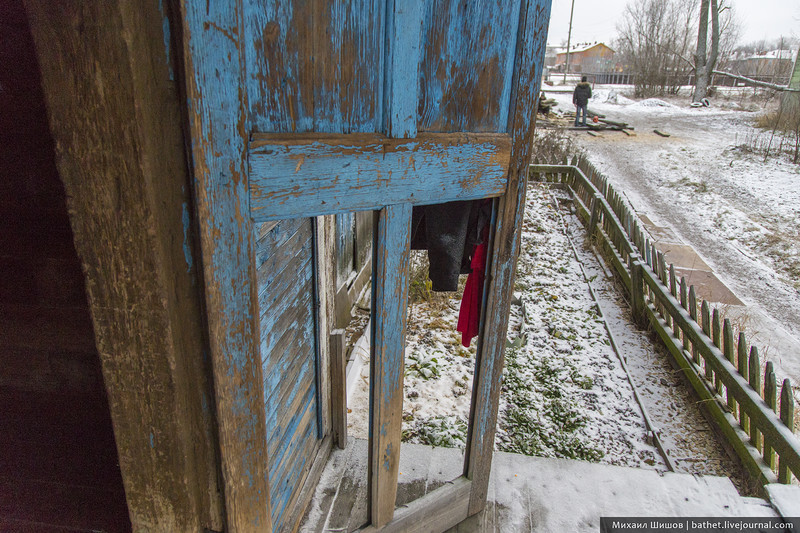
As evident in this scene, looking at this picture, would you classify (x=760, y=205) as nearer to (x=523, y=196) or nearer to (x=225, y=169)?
(x=523, y=196)

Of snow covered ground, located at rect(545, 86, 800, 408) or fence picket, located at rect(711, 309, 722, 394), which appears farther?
snow covered ground, located at rect(545, 86, 800, 408)

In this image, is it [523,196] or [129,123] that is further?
[523,196]

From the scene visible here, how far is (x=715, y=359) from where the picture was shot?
385 cm

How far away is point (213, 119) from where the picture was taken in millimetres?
975

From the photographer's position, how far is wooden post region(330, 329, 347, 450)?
2775 millimetres

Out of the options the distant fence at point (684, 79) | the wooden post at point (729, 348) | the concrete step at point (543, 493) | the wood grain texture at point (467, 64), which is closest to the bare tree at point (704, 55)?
the distant fence at point (684, 79)

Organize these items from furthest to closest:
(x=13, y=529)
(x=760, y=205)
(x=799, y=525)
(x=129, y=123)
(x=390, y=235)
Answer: (x=760, y=205), (x=799, y=525), (x=13, y=529), (x=390, y=235), (x=129, y=123)

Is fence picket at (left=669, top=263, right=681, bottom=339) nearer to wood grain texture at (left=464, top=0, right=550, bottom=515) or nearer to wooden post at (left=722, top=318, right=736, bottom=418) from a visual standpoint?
wooden post at (left=722, top=318, right=736, bottom=418)

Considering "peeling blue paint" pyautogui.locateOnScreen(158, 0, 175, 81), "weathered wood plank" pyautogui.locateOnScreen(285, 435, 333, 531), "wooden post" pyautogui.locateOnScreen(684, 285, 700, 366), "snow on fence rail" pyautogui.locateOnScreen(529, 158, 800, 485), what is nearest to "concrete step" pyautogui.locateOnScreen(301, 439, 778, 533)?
"weathered wood plank" pyautogui.locateOnScreen(285, 435, 333, 531)

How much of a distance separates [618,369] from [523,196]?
A: 352cm

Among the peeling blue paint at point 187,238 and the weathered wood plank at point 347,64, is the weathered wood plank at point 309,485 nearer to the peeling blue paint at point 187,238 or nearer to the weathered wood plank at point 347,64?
the peeling blue paint at point 187,238

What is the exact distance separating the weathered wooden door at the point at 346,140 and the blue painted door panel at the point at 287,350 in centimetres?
16

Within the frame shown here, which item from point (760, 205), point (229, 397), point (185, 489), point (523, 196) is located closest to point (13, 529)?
point (185, 489)

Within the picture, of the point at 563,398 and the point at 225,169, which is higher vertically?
the point at 225,169
